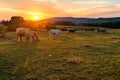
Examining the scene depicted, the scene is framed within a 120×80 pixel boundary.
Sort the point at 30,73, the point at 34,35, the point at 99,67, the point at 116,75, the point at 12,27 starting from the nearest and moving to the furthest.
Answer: the point at 116,75 → the point at 30,73 → the point at 99,67 → the point at 34,35 → the point at 12,27

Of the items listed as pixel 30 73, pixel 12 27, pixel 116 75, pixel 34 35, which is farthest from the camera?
pixel 12 27

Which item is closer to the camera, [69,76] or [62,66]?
[69,76]

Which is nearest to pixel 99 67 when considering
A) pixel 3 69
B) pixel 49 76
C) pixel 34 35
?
pixel 49 76

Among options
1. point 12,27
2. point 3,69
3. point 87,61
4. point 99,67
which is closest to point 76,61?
point 87,61

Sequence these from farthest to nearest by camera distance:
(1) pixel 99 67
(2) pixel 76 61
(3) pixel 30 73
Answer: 1. (2) pixel 76 61
2. (1) pixel 99 67
3. (3) pixel 30 73

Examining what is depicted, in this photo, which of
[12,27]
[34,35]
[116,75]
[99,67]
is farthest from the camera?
[12,27]

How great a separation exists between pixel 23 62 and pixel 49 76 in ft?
14.4

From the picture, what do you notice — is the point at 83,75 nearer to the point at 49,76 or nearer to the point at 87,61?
the point at 49,76

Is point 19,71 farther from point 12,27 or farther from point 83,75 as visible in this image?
point 12,27

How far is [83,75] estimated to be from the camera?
13.4 meters

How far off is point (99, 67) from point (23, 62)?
517 cm

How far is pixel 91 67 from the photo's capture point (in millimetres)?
15125

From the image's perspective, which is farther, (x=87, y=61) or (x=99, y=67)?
(x=87, y=61)

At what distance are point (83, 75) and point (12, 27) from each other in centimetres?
5127
